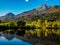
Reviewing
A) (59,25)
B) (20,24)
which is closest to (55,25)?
(59,25)

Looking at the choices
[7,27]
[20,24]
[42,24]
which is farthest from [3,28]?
[42,24]

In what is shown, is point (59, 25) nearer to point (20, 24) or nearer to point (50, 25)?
point (50, 25)

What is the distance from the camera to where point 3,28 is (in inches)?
3410

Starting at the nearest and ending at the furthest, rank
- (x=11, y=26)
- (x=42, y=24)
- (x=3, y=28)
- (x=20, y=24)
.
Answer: (x=3, y=28)
(x=11, y=26)
(x=20, y=24)
(x=42, y=24)

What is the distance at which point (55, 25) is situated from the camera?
118 meters

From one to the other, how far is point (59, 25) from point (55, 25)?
267 centimetres

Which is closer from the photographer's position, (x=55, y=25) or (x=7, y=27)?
(x=7, y=27)

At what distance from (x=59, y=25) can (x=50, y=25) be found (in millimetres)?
7631

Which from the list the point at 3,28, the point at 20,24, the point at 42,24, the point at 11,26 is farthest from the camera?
the point at 42,24

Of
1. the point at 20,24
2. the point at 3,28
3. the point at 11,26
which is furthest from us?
the point at 20,24

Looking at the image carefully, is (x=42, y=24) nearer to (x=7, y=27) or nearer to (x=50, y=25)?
(x=50, y=25)

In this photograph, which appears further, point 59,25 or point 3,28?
point 59,25

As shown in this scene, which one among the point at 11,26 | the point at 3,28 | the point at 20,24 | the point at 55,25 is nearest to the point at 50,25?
the point at 55,25

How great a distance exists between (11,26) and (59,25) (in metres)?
36.6
